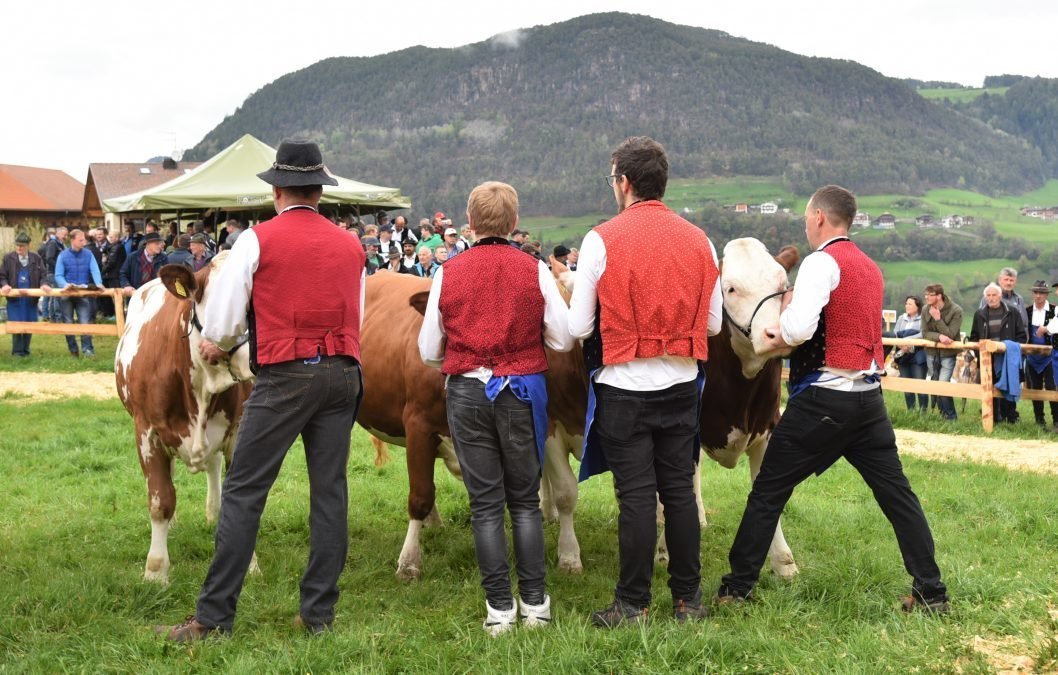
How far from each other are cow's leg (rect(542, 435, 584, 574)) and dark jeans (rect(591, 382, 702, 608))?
1.07m

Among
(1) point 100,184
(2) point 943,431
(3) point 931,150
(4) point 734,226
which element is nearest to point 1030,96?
(3) point 931,150

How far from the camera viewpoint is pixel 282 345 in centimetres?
385

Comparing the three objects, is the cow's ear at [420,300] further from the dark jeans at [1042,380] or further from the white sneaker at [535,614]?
the dark jeans at [1042,380]

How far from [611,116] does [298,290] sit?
110m

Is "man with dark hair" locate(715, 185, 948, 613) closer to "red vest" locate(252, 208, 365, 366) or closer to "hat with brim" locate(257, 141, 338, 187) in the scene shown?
"red vest" locate(252, 208, 365, 366)

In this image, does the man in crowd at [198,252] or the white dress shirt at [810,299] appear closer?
the white dress shirt at [810,299]

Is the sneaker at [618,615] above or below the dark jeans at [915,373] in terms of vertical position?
above

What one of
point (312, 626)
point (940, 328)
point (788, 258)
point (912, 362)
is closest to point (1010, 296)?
point (940, 328)

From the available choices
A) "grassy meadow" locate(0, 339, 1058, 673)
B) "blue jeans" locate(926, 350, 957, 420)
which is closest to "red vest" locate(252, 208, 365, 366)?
"grassy meadow" locate(0, 339, 1058, 673)

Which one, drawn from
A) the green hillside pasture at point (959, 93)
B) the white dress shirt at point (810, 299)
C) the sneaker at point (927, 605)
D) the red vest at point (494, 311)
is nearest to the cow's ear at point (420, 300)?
the red vest at point (494, 311)

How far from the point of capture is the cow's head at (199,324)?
429 centimetres

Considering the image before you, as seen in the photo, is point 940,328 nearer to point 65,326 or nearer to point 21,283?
point 65,326

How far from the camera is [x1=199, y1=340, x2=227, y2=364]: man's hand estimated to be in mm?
4379

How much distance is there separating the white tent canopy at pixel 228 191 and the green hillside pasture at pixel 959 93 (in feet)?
476
